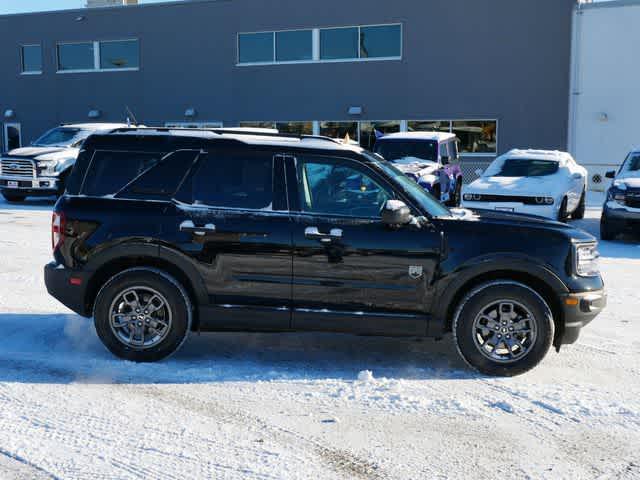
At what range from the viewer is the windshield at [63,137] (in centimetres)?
1961

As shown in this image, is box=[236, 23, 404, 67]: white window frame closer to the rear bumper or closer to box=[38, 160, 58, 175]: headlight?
box=[38, 160, 58, 175]: headlight

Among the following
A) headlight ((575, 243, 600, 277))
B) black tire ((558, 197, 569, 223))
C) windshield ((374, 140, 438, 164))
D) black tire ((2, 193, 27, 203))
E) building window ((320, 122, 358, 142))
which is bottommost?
black tire ((2, 193, 27, 203))

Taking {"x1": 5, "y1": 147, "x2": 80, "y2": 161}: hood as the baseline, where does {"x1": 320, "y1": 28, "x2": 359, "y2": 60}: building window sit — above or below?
above

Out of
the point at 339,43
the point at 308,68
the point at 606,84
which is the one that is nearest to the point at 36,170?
the point at 308,68

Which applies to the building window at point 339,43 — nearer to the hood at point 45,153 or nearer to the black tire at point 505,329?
the hood at point 45,153

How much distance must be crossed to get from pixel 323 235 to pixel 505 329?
155 centimetres

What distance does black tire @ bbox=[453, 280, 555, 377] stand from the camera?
5.77 meters

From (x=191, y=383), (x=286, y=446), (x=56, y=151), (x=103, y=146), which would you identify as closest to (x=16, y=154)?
(x=56, y=151)

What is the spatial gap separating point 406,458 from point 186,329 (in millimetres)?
2325

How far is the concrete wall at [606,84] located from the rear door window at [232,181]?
19.9 m

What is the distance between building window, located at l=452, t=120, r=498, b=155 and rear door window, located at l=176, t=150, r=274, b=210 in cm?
2014

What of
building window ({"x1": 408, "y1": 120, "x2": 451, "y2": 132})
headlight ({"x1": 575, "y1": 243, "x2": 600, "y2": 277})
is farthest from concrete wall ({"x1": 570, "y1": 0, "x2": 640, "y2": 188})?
headlight ({"x1": 575, "y1": 243, "x2": 600, "y2": 277})

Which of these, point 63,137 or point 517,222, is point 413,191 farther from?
point 63,137

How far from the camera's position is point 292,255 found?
5.87 metres
